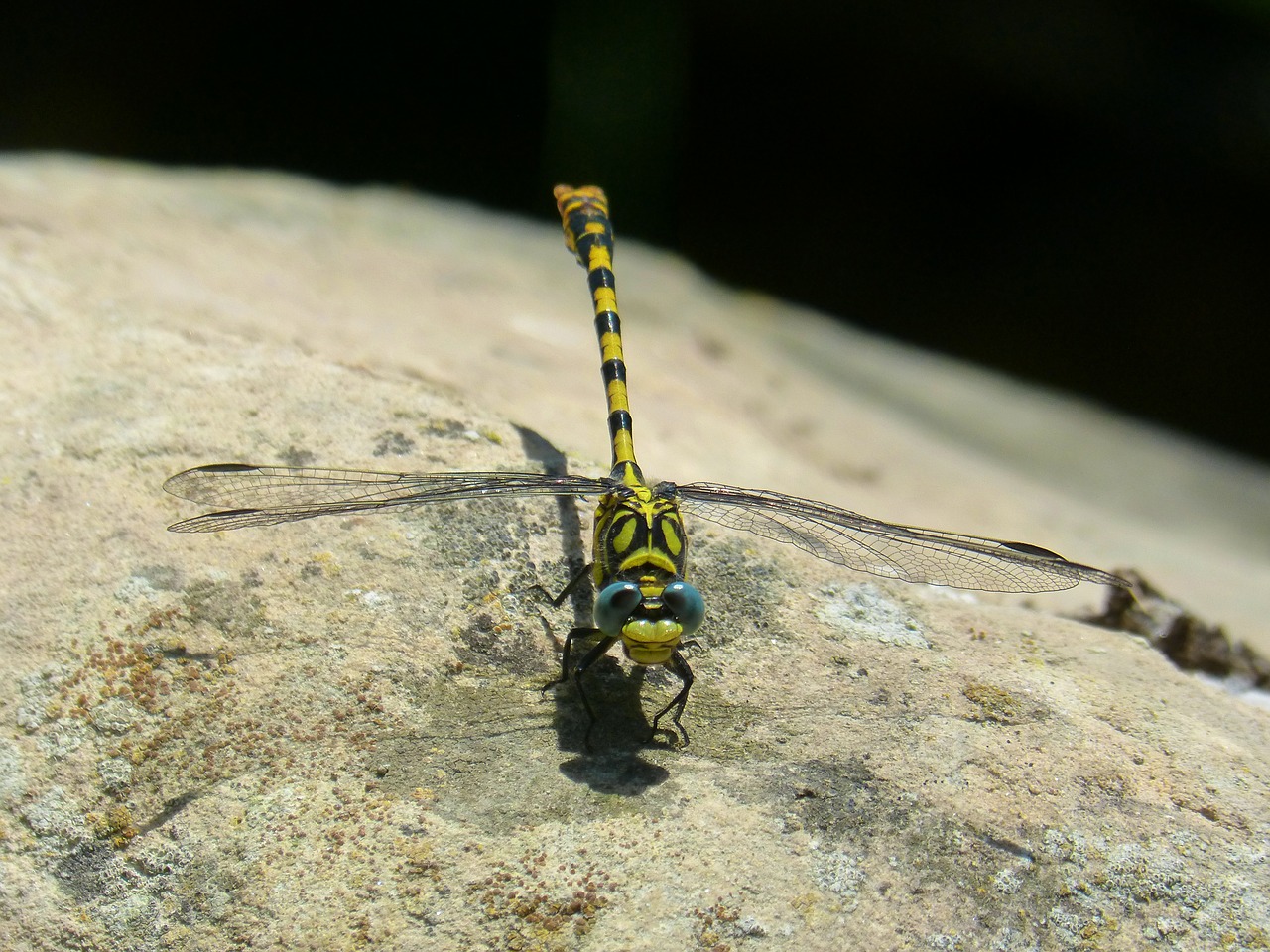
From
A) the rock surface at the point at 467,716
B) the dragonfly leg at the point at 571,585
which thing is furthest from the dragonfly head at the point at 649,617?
the dragonfly leg at the point at 571,585

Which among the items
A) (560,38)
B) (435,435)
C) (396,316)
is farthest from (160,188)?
(560,38)

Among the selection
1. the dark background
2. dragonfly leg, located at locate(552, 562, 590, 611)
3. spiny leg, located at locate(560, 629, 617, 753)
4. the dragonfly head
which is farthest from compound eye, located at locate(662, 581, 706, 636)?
the dark background

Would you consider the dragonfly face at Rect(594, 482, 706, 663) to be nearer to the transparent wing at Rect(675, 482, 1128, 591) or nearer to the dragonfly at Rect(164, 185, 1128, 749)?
the dragonfly at Rect(164, 185, 1128, 749)

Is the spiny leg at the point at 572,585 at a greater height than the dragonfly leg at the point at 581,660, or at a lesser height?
greater

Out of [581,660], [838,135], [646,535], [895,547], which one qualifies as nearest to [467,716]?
[581,660]

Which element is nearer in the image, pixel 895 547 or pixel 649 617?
pixel 649 617

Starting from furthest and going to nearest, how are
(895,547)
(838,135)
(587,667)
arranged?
(838,135) → (895,547) → (587,667)

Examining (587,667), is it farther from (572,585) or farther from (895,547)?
(895,547)

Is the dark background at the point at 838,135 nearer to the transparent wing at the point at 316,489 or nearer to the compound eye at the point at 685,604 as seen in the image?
the transparent wing at the point at 316,489
